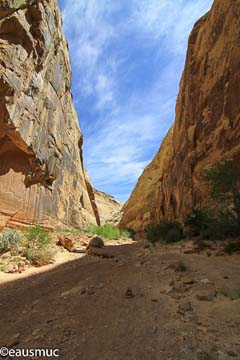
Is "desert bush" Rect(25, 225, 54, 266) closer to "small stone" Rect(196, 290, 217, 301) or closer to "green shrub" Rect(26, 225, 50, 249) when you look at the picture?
"green shrub" Rect(26, 225, 50, 249)

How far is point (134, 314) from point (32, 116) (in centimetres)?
1402

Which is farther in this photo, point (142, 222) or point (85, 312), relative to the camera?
point (142, 222)

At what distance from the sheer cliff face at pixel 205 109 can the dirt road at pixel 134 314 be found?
9.95m

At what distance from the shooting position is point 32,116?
1488cm

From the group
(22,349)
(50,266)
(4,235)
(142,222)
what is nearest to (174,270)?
(22,349)

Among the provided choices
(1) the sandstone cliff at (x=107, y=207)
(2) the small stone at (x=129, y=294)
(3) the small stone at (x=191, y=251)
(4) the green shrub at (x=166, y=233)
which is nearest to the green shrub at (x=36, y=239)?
(3) the small stone at (x=191, y=251)

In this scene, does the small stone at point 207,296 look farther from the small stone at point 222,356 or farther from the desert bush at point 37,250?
the desert bush at point 37,250

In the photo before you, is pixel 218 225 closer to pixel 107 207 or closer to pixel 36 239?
pixel 36 239

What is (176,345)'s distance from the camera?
2.46 meters

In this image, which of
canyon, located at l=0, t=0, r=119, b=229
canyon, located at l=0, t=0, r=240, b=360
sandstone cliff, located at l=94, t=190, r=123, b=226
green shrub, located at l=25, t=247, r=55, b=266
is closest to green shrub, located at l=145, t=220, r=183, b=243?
canyon, located at l=0, t=0, r=240, b=360

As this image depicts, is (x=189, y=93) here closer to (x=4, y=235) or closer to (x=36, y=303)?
(x=4, y=235)

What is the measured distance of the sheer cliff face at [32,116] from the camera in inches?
507

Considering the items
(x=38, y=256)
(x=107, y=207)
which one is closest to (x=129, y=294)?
(x=38, y=256)

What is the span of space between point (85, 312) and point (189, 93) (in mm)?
21860
